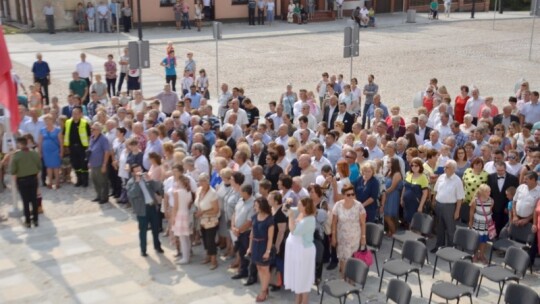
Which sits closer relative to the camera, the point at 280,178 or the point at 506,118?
the point at 280,178

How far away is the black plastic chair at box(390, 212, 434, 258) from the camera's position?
34.6 feet

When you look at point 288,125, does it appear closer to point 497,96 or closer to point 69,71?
point 497,96

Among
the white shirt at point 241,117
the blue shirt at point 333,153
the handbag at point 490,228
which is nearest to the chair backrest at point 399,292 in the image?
the handbag at point 490,228

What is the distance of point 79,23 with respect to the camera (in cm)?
3809

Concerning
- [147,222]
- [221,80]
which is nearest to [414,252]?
[147,222]

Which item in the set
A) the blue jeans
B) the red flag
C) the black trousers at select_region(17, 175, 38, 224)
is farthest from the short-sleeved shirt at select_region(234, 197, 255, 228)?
the blue jeans

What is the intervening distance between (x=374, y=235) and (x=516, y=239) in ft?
7.35

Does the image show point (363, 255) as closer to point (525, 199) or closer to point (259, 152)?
point (525, 199)

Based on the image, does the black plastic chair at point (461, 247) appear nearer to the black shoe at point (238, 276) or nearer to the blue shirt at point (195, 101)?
the black shoe at point (238, 276)

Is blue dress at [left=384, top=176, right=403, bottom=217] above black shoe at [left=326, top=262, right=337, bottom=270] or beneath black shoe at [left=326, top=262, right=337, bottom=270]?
above

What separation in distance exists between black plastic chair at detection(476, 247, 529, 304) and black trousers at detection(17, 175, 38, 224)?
302 inches

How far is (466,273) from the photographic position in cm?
895

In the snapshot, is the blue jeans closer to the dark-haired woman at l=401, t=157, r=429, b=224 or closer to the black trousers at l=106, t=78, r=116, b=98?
the black trousers at l=106, t=78, r=116, b=98

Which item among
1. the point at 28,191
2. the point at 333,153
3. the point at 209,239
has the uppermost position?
the point at 333,153
